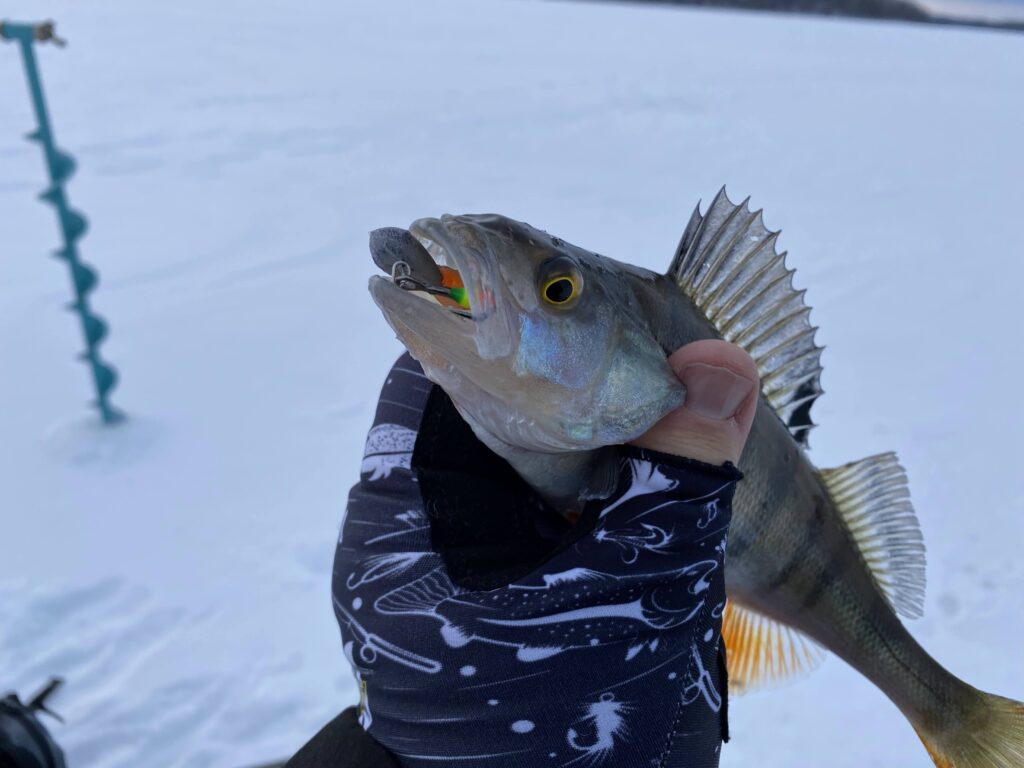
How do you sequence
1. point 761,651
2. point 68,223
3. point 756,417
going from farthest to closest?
point 68,223, point 761,651, point 756,417

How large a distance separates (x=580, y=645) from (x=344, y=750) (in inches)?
16.0

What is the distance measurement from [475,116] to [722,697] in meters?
8.28

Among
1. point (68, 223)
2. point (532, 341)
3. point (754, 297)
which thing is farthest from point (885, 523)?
point (68, 223)

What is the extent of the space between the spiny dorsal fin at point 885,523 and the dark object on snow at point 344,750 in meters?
1.01

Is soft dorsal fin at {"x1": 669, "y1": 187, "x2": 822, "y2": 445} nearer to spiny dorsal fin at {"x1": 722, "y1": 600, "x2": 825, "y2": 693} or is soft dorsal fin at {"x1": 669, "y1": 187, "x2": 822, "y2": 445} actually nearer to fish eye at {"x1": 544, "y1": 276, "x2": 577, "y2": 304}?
fish eye at {"x1": 544, "y1": 276, "x2": 577, "y2": 304}

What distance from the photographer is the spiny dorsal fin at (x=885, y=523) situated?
1.58 metres

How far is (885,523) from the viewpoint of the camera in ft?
5.23

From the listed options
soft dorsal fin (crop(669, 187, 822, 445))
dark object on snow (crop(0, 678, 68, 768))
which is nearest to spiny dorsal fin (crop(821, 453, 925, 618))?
soft dorsal fin (crop(669, 187, 822, 445))

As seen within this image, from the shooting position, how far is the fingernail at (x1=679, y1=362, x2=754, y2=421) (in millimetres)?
A: 1167

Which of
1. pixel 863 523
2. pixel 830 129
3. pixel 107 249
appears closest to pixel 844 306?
pixel 863 523

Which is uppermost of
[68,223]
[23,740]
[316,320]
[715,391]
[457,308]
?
[457,308]

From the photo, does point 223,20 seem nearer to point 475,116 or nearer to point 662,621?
point 475,116

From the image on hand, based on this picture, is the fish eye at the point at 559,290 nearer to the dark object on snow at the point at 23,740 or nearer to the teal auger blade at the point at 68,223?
the dark object on snow at the point at 23,740

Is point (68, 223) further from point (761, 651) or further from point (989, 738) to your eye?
point (989, 738)
